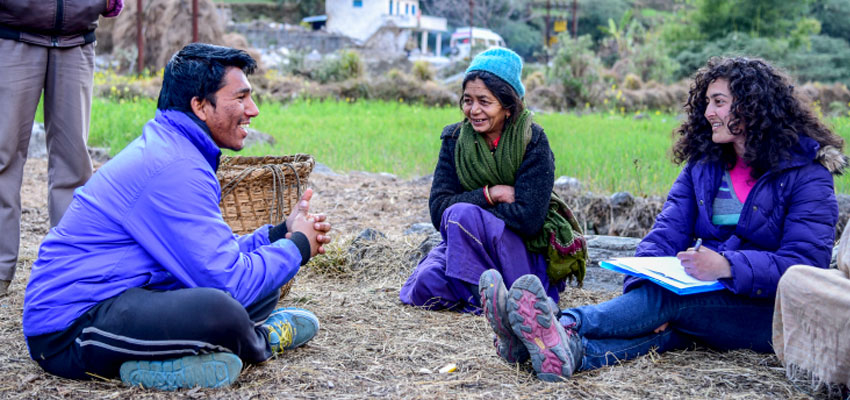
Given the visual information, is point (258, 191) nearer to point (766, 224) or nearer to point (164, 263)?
point (164, 263)

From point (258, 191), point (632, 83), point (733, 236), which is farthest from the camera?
point (632, 83)

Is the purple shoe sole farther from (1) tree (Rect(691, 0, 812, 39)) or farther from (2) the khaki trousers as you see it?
(1) tree (Rect(691, 0, 812, 39))

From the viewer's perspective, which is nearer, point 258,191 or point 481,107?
point 258,191

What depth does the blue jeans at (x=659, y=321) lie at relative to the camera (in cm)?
279

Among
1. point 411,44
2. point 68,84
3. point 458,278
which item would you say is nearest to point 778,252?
point 458,278

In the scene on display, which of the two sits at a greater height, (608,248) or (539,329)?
(539,329)

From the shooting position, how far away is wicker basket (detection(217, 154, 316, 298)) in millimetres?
3332

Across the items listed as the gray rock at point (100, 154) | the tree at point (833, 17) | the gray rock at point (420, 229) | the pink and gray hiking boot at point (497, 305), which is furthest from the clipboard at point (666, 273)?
the tree at point (833, 17)

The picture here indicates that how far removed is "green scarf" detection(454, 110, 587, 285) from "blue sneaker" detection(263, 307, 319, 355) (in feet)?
3.55

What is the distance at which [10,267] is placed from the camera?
12.4 ft

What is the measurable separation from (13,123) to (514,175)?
2.42m

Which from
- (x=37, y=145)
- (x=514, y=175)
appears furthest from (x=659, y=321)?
(x=37, y=145)

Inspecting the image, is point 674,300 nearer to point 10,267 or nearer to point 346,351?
point 346,351

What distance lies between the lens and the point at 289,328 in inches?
114
